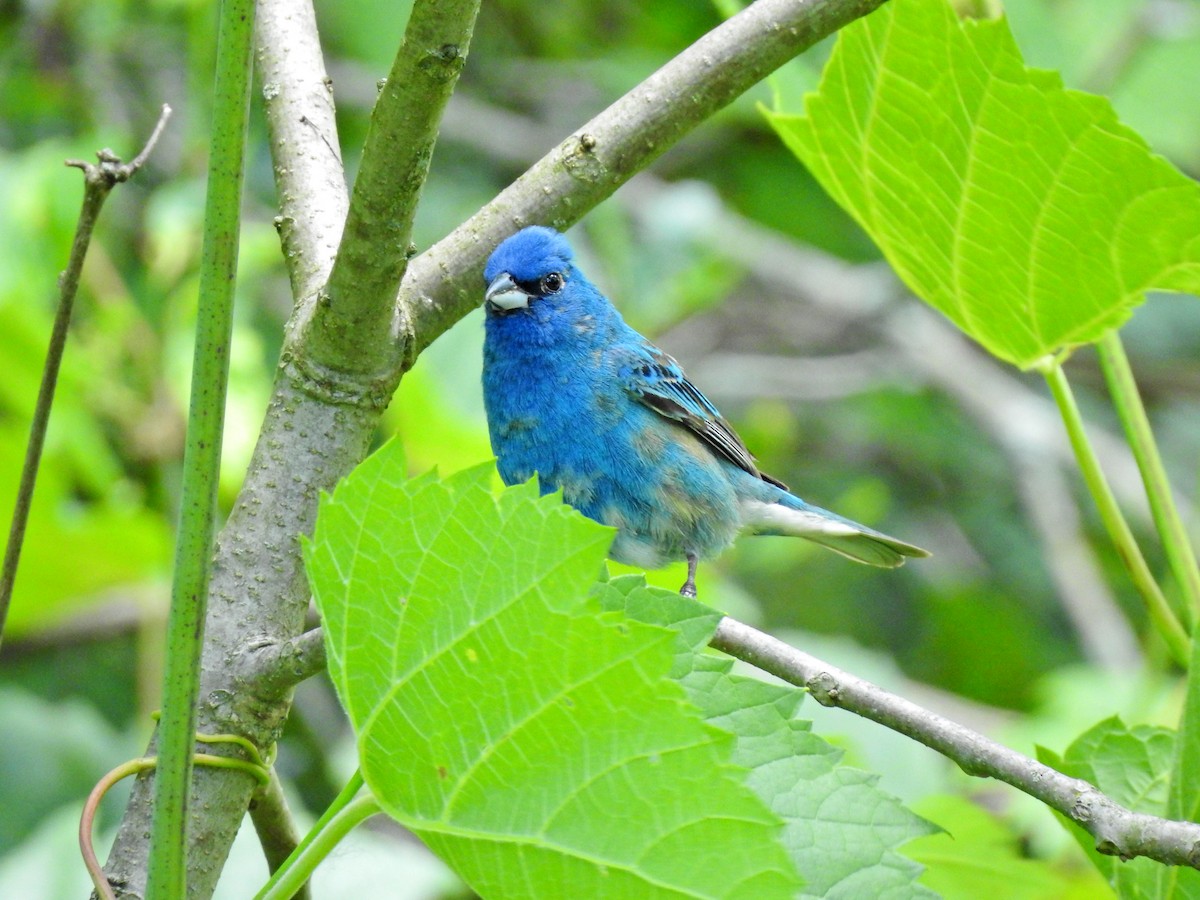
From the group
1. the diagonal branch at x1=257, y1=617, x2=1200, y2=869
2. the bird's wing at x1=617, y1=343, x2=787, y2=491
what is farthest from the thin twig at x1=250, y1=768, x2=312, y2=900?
the bird's wing at x1=617, y1=343, x2=787, y2=491

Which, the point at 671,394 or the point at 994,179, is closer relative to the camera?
the point at 994,179

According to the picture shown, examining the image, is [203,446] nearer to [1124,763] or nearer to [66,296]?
[66,296]

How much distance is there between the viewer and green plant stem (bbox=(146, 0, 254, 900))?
1.18 metres

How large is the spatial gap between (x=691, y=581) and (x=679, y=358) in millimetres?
4426

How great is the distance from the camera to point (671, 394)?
3.37 metres

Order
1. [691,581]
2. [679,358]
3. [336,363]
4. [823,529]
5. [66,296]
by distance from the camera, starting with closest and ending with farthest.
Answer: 1. [66,296]
2. [336,363]
3. [691,581]
4. [823,529]
5. [679,358]

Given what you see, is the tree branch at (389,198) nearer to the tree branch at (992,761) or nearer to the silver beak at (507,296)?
the tree branch at (992,761)

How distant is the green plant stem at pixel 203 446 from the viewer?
3.88 feet

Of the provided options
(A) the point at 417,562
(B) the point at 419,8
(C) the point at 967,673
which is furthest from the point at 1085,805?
(C) the point at 967,673

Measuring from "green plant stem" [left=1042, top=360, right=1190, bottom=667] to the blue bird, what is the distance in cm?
100

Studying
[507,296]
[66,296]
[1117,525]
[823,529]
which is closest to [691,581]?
[507,296]

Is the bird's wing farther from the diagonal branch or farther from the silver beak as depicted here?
the diagonal branch

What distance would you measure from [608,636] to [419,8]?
0.69 metres

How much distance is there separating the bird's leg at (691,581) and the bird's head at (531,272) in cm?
76
